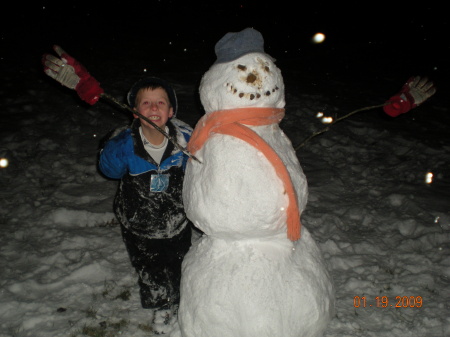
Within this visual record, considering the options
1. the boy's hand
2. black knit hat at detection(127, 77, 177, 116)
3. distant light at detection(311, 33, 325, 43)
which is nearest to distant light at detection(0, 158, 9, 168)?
black knit hat at detection(127, 77, 177, 116)

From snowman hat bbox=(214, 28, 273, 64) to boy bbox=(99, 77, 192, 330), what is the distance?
60cm

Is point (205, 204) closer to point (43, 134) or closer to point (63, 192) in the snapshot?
point (63, 192)

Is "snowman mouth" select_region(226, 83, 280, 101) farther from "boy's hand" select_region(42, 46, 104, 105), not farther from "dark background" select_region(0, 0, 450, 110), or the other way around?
"dark background" select_region(0, 0, 450, 110)

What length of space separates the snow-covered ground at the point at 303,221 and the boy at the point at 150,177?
0.55 metres

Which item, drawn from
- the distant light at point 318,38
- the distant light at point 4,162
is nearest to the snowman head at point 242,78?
the distant light at point 4,162

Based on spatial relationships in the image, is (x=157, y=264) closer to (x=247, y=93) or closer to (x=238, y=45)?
(x=247, y=93)

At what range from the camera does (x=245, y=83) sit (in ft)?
5.39

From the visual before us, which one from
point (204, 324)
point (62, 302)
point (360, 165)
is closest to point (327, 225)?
point (360, 165)

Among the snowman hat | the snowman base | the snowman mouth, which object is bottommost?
the snowman base

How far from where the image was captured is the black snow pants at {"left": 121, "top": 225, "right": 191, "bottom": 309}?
7.95ft

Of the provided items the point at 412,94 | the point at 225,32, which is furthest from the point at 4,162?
the point at 225,32

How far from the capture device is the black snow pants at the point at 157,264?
2.42m

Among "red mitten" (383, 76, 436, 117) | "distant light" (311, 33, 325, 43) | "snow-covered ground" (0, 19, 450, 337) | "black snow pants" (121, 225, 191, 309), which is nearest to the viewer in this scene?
"red mitten" (383, 76, 436, 117)

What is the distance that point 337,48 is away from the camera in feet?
41.1
